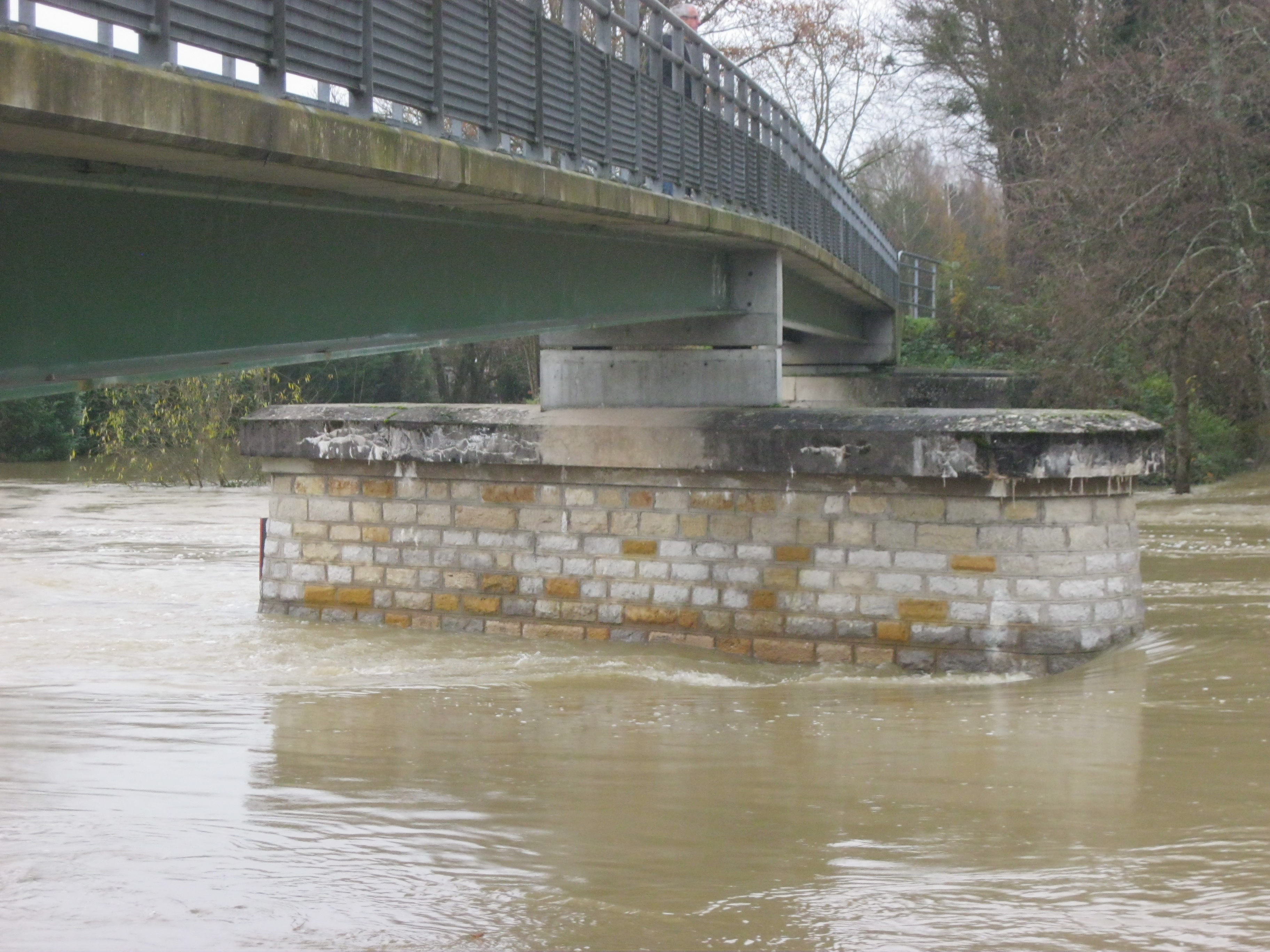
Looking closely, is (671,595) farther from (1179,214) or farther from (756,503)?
(1179,214)

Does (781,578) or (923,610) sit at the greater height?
(781,578)

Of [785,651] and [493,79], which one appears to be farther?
[785,651]

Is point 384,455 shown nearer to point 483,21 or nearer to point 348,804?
point 483,21

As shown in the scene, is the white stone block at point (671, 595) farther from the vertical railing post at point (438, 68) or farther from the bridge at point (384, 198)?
the vertical railing post at point (438, 68)

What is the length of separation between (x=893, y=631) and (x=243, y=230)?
5.99m

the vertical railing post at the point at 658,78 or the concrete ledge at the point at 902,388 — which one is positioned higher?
the vertical railing post at the point at 658,78

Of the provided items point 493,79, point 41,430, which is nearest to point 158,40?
point 493,79

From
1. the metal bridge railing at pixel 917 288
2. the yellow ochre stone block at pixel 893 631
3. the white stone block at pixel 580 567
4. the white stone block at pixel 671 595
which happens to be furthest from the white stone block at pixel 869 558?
the metal bridge railing at pixel 917 288

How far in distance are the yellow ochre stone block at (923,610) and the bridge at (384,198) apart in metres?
2.86

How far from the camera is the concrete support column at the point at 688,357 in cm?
1311

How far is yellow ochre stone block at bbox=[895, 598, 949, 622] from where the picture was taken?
1083cm

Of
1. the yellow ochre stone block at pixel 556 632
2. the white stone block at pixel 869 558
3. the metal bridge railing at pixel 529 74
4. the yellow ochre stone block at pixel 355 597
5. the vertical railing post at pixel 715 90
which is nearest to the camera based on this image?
the metal bridge railing at pixel 529 74

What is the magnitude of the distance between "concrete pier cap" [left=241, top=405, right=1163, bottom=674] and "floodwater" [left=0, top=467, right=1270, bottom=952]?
1.28ft

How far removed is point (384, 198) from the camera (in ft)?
25.8
